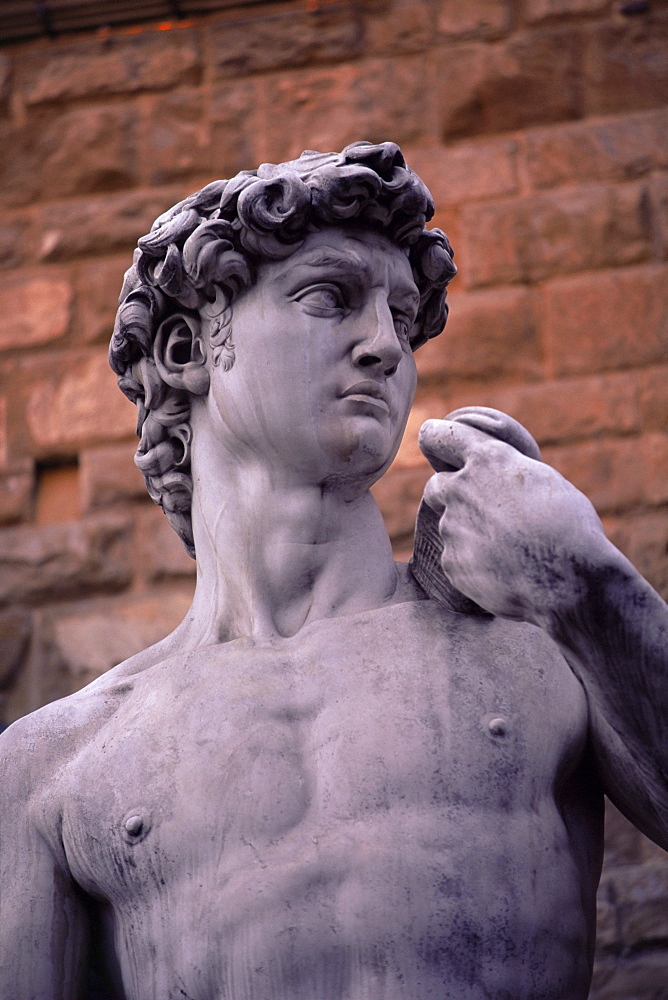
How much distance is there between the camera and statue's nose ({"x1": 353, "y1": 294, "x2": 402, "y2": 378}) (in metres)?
2.96

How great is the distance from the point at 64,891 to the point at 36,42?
3.62 m

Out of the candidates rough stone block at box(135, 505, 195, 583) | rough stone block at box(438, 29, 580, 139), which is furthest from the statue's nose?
rough stone block at box(438, 29, 580, 139)

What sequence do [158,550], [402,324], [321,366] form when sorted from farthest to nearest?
[158,550] → [402,324] → [321,366]

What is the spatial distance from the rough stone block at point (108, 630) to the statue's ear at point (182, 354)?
2128 millimetres

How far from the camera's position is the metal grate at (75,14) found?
19.2ft

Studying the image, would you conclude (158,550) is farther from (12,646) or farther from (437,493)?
(437,493)

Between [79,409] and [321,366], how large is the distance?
2734mm

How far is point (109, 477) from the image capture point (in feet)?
18.0

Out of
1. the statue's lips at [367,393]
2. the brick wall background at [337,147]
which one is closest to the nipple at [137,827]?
the statue's lips at [367,393]

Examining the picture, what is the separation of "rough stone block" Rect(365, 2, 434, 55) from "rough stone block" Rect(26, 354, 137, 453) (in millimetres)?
1180

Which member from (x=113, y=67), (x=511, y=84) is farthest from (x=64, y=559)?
(x=511, y=84)

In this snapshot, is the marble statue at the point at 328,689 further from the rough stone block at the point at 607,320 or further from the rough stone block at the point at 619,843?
the rough stone block at the point at 607,320

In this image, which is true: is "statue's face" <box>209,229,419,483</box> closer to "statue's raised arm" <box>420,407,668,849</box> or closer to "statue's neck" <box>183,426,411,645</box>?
"statue's neck" <box>183,426,411,645</box>

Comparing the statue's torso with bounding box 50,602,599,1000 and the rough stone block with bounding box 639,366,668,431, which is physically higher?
the statue's torso with bounding box 50,602,599,1000
